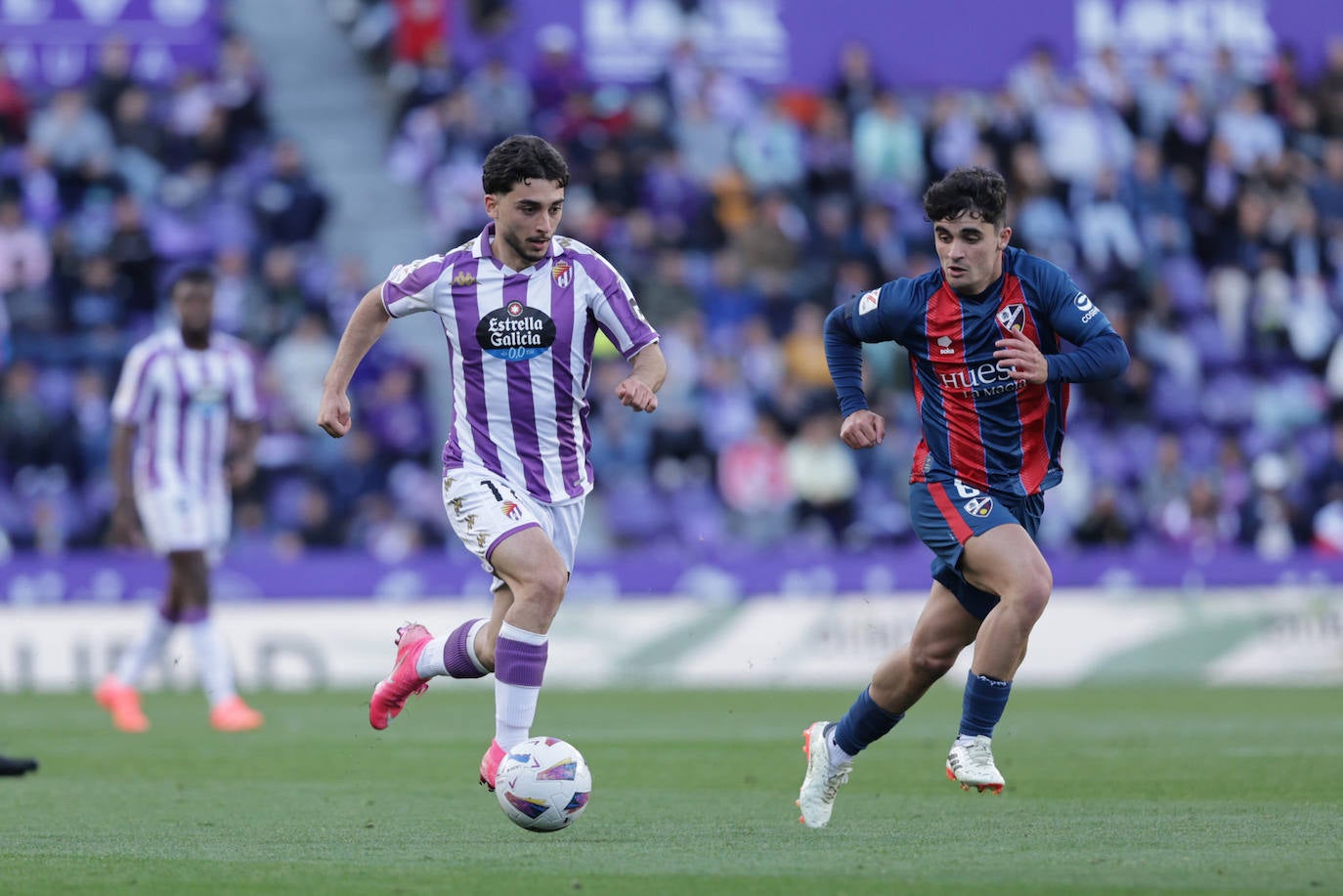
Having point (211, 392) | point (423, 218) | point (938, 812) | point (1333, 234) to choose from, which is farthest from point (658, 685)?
point (1333, 234)

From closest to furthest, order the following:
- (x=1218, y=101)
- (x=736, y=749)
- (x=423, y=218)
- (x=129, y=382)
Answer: (x=736, y=749)
(x=129, y=382)
(x=423, y=218)
(x=1218, y=101)

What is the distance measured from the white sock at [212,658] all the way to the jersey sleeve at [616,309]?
5.41m

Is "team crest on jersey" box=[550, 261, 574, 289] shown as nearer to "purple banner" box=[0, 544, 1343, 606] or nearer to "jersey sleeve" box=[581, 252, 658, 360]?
"jersey sleeve" box=[581, 252, 658, 360]

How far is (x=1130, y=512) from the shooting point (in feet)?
59.4

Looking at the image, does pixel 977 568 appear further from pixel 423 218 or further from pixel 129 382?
pixel 423 218

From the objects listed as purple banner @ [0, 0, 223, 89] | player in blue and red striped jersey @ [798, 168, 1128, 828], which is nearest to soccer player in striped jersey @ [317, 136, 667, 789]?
player in blue and red striped jersey @ [798, 168, 1128, 828]

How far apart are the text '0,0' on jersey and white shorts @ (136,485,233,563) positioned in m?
6.02

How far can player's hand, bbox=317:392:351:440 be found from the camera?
754 cm

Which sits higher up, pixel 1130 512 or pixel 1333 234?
pixel 1333 234

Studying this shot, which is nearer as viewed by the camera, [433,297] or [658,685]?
[433,297]

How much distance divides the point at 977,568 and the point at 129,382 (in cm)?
693

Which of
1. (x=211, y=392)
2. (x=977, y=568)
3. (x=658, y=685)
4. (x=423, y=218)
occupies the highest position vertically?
(x=423, y=218)

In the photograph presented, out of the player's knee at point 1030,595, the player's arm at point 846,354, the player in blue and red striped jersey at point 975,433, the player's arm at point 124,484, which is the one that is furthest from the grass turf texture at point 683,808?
the player's arm at point 846,354

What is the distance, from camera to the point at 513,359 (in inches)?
301
